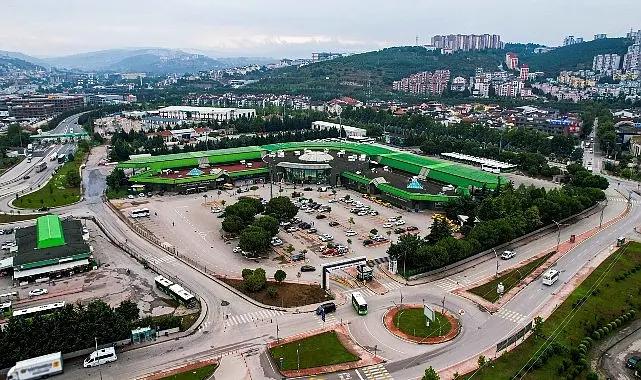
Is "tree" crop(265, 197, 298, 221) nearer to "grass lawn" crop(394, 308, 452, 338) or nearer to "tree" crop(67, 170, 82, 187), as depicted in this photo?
"grass lawn" crop(394, 308, 452, 338)

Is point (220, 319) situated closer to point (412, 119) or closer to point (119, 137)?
point (119, 137)

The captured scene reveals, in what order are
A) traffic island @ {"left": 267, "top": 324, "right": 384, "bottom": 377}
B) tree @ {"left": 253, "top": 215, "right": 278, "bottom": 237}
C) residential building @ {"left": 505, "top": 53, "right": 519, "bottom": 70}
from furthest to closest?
1. residential building @ {"left": 505, "top": 53, "right": 519, "bottom": 70}
2. tree @ {"left": 253, "top": 215, "right": 278, "bottom": 237}
3. traffic island @ {"left": 267, "top": 324, "right": 384, "bottom": 377}

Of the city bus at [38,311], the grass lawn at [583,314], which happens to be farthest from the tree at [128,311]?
the grass lawn at [583,314]

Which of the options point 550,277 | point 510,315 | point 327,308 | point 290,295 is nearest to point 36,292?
point 290,295

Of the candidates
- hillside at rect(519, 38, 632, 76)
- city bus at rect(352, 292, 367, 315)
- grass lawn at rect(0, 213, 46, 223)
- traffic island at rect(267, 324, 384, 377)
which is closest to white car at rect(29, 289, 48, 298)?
traffic island at rect(267, 324, 384, 377)

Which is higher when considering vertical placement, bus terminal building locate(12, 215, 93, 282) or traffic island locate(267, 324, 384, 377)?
bus terminal building locate(12, 215, 93, 282)

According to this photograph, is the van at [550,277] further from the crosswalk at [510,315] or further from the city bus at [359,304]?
the city bus at [359,304]
